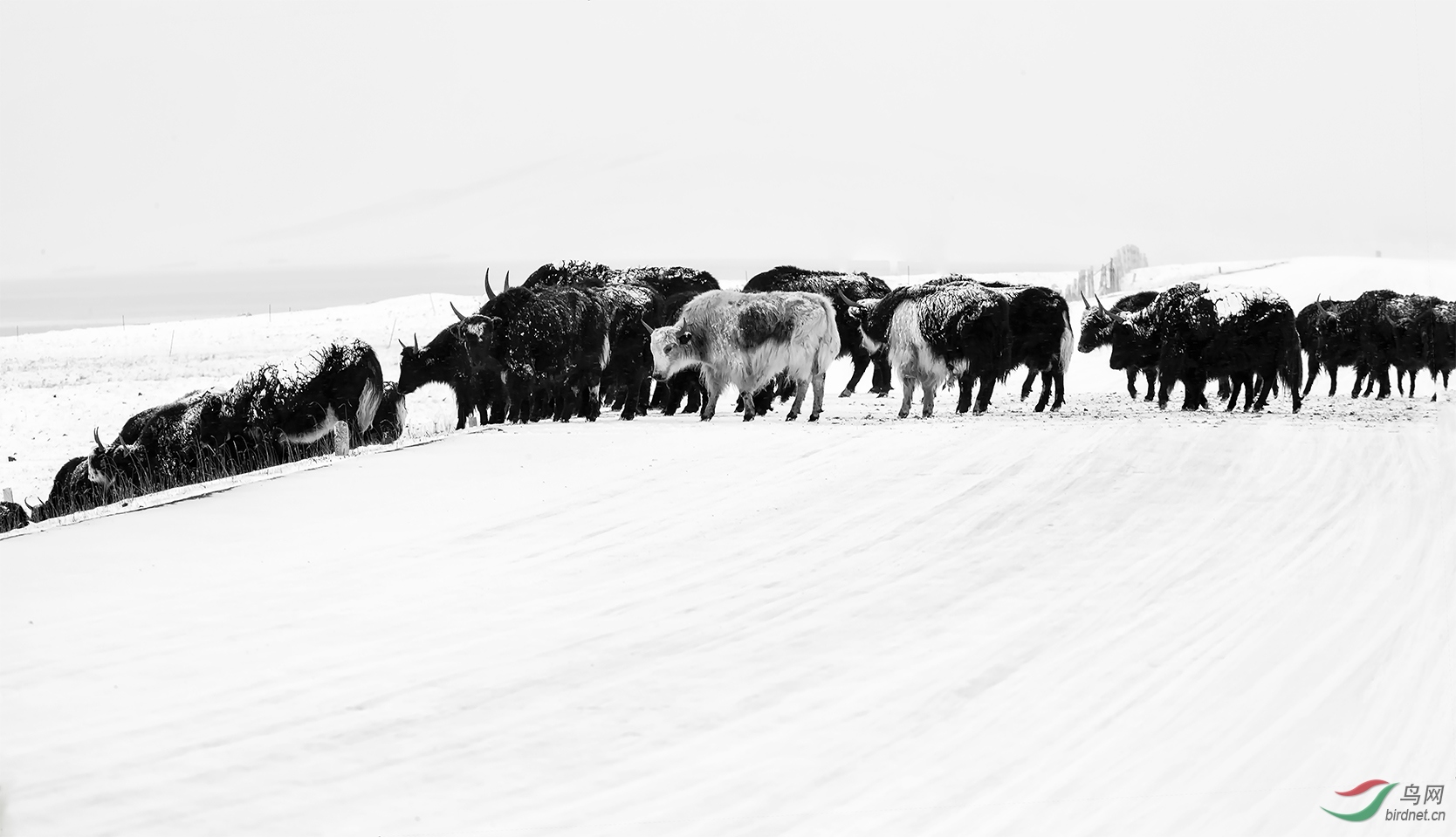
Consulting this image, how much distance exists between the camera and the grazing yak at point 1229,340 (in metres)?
16.0

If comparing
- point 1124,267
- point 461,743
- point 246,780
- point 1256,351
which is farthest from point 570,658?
point 1124,267

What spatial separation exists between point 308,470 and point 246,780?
273 inches

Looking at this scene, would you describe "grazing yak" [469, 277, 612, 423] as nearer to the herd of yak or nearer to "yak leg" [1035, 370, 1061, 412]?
the herd of yak

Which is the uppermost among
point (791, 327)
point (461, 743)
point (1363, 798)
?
point (791, 327)

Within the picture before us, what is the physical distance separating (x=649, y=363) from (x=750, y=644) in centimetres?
1045

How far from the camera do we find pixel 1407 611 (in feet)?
24.5

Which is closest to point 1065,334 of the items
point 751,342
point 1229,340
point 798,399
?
point 1229,340

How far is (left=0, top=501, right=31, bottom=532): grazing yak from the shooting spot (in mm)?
13453

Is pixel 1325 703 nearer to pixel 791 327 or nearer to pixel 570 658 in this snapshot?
pixel 570 658

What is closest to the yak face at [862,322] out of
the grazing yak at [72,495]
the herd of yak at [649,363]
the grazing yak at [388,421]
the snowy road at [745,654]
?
the herd of yak at [649,363]

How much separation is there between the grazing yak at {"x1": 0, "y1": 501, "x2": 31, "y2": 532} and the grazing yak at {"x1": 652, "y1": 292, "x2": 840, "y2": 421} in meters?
6.65

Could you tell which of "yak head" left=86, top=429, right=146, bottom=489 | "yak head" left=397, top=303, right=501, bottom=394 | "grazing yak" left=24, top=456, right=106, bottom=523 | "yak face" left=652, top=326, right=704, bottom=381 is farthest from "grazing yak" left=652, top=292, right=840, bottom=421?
"grazing yak" left=24, top=456, right=106, bottom=523

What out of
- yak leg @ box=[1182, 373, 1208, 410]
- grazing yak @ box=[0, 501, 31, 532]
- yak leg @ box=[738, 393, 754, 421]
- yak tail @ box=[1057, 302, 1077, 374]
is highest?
yak tail @ box=[1057, 302, 1077, 374]

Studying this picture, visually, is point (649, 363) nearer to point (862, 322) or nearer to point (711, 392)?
point (711, 392)
